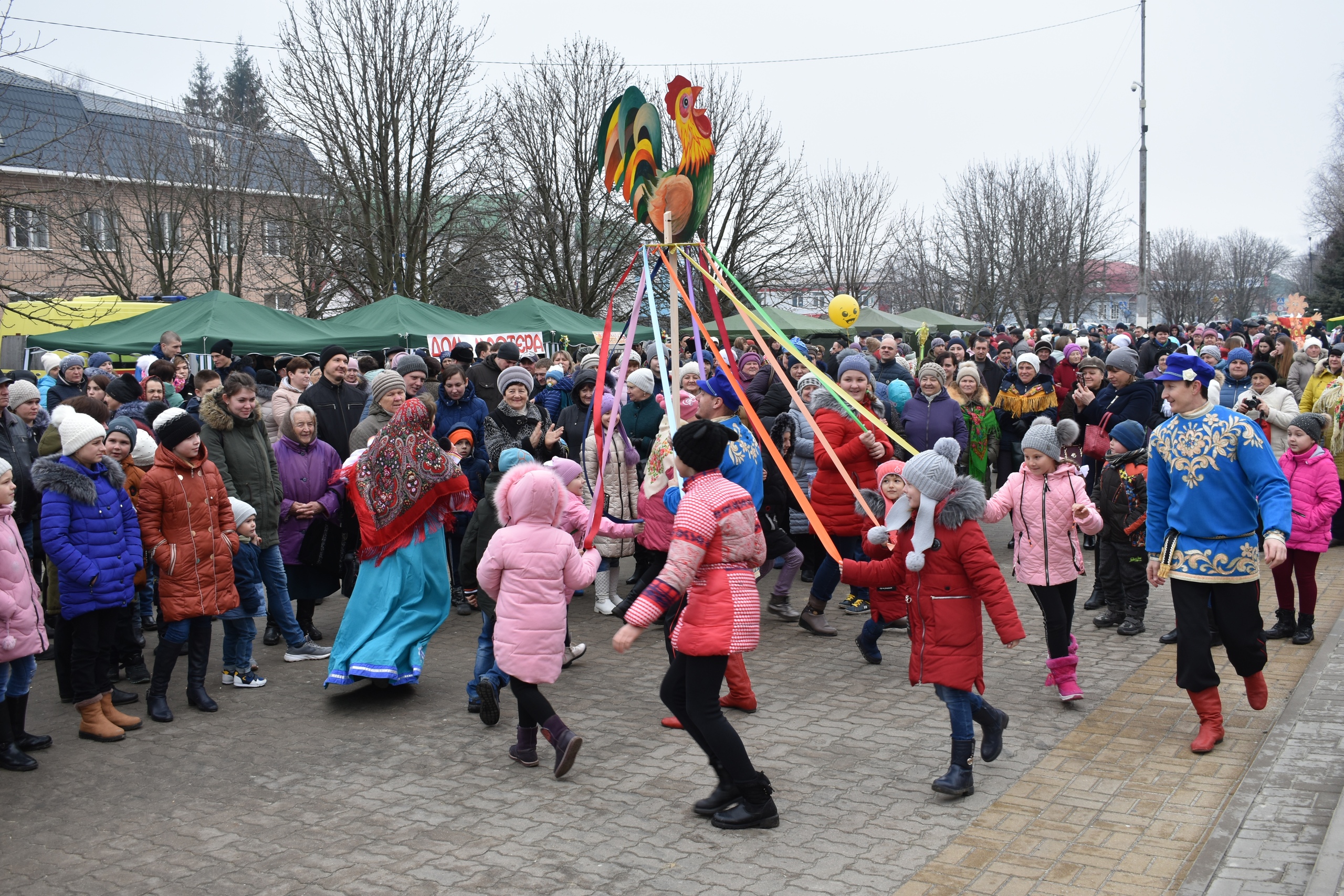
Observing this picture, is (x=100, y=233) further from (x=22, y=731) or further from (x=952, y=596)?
(x=952, y=596)

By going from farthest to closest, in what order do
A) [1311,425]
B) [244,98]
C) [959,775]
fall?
[244,98]
[1311,425]
[959,775]

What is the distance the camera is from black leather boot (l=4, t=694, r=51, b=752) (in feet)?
18.2

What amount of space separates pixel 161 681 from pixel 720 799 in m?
3.46

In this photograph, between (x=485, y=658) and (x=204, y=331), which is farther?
(x=204, y=331)

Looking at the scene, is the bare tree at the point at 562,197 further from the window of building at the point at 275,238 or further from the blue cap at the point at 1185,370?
the blue cap at the point at 1185,370

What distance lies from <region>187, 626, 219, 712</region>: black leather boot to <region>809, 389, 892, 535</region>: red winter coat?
165 inches

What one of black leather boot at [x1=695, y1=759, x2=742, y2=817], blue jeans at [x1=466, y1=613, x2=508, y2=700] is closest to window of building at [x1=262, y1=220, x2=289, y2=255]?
blue jeans at [x1=466, y1=613, x2=508, y2=700]

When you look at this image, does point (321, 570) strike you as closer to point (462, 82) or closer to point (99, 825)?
point (99, 825)

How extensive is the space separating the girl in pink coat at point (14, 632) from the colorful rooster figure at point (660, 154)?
13.5ft

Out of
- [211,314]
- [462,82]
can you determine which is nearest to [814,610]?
[211,314]

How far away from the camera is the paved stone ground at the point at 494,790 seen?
13.9ft

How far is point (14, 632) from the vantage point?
528 centimetres

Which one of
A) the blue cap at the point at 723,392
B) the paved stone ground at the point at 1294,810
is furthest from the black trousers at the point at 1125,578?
the blue cap at the point at 723,392

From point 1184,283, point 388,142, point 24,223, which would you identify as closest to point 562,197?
point 388,142
